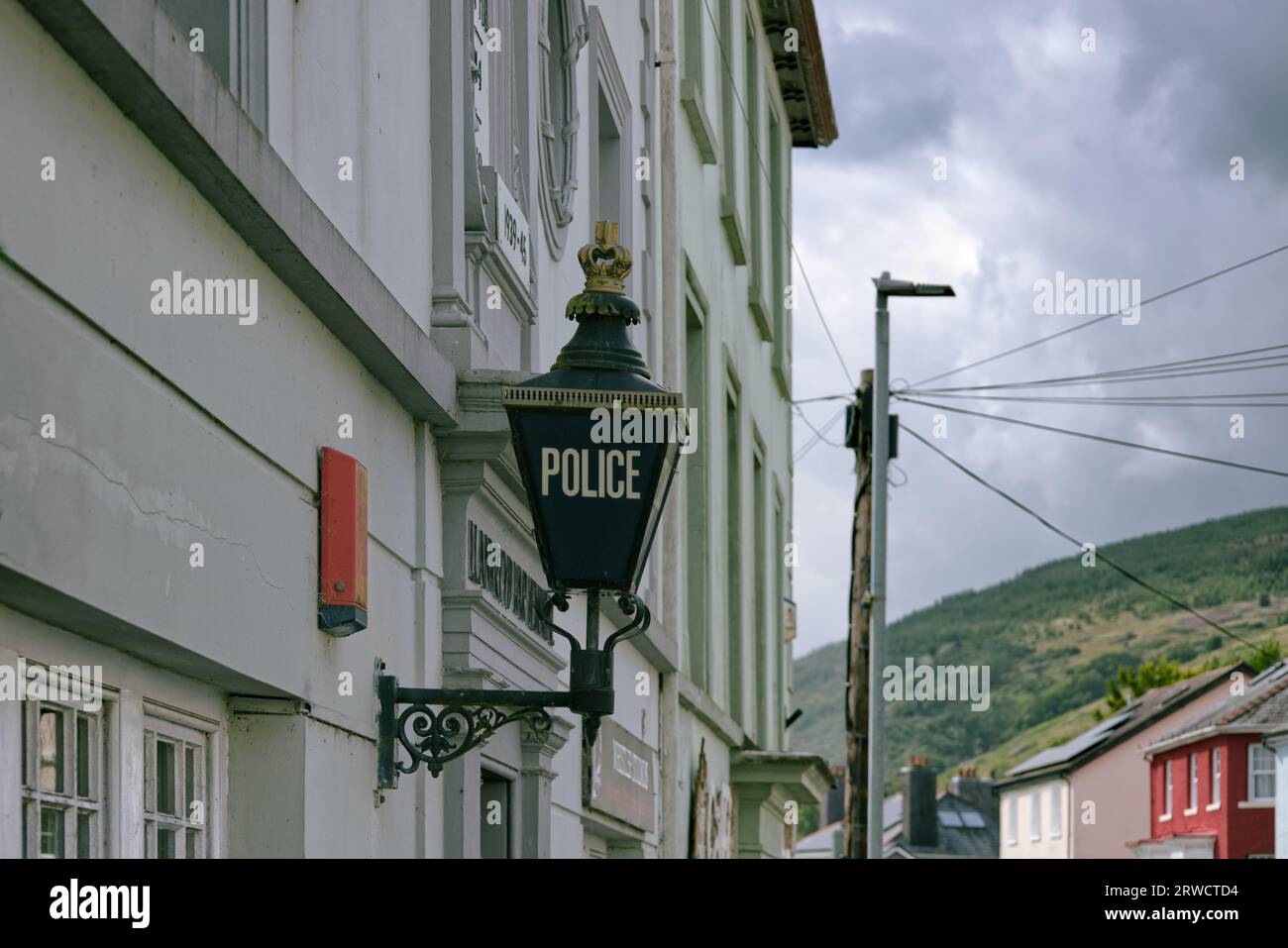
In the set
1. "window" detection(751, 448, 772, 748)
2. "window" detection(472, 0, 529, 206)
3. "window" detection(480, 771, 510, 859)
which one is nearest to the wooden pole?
"window" detection(751, 448, 772, 748)

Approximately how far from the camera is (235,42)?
482 cm

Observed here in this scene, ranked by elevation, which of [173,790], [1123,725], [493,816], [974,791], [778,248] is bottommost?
[974,791]

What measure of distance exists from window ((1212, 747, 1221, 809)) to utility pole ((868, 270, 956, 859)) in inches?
1194

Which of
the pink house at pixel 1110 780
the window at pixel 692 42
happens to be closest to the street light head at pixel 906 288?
the window at pixel 692 42

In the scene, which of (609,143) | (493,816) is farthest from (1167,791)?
(493,816)

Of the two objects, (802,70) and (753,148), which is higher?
(802,70)

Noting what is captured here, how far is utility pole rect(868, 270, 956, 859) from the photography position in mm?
20859

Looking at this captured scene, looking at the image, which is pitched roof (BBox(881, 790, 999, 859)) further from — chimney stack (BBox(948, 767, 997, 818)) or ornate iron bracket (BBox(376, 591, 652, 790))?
ornate iron bracket (BBox(376, 591, 652, 790))

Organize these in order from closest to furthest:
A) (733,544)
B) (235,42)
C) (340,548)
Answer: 1. (235,42)
2. (340,548)
3. (733,544)

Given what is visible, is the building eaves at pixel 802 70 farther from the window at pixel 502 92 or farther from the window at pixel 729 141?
the window at pixel 502 92

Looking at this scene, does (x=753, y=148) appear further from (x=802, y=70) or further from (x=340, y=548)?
(x=340, y=548)

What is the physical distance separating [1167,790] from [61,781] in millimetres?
53687
